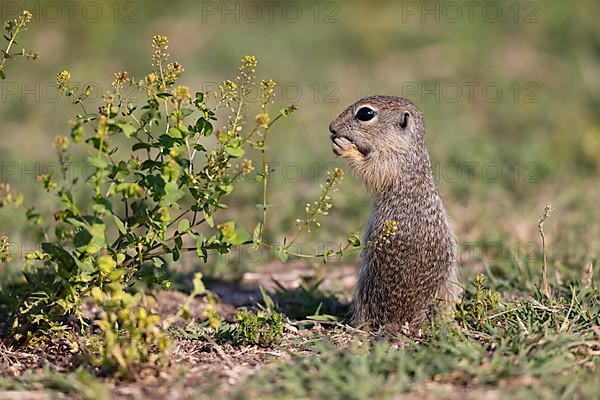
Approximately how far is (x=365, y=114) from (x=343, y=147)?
257mm

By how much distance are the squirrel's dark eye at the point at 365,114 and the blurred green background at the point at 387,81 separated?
1596mm

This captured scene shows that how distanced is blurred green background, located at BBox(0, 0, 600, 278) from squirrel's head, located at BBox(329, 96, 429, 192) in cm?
155

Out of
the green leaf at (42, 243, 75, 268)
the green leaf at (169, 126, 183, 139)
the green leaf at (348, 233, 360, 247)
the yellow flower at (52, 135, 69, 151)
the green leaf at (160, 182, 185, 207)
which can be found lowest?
the green leaf at (42, 243, 75, 268)

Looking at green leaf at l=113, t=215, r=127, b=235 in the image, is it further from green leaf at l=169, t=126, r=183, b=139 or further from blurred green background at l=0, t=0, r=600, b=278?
blurred green background at l=0, t=0, r=600, b=278

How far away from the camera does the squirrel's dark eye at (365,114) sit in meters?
5.13

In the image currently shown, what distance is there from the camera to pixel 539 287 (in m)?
5.28

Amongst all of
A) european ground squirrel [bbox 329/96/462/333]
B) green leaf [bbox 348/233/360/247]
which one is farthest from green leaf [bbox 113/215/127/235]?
european ground squirrel [bbox 329/96/462/333]

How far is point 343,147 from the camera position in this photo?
16.6ft

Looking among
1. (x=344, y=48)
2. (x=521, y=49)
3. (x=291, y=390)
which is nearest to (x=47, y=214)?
(x=291, y=390)

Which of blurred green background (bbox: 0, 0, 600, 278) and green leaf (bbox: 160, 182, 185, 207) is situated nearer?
green leaf (bbox: 160, 182, 185, 207)

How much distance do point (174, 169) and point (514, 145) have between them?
5.60 meters

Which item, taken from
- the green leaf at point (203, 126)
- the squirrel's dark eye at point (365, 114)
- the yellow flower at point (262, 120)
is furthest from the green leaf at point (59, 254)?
the squirrel's dark eye at point (365, 114)

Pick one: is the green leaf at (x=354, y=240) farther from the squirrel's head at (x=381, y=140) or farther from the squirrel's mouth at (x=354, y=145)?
the squirrel's mouth at (x=354, y=145)

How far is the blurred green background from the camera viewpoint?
7.28m
